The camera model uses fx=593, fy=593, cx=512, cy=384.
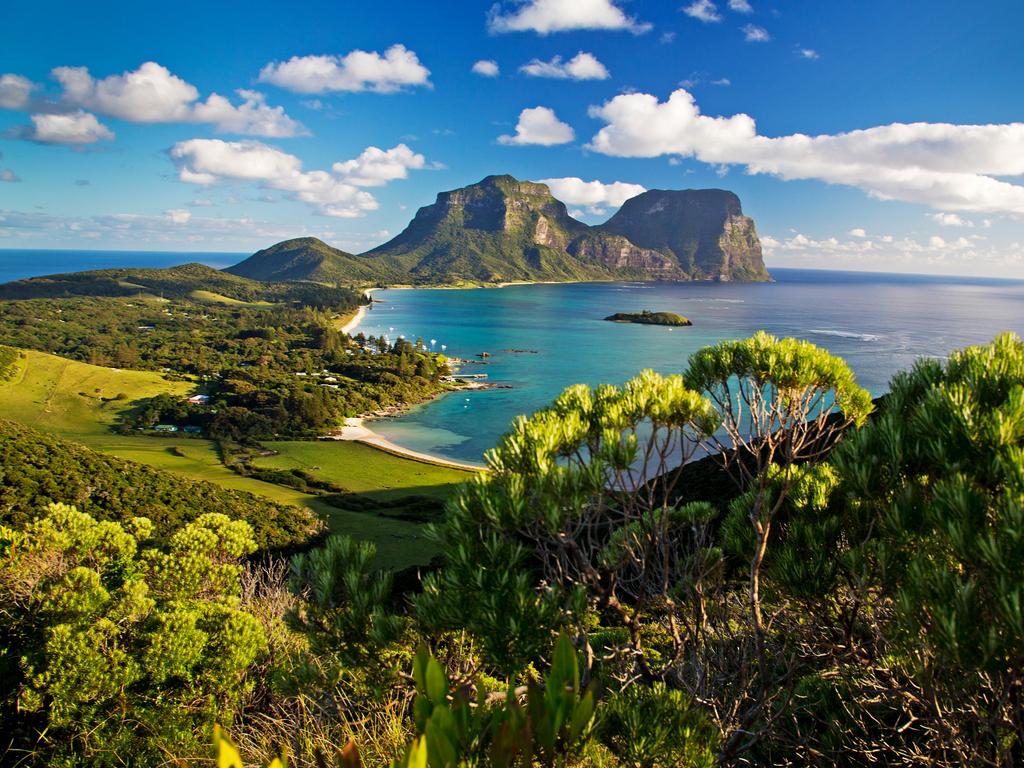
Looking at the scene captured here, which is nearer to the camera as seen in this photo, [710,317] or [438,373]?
[438,373]

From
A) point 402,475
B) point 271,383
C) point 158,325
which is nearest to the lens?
point 402,475

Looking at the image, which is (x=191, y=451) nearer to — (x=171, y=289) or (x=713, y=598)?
(x=713, y=598)

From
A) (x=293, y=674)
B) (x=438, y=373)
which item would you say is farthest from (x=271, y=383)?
(x=293, y=674)

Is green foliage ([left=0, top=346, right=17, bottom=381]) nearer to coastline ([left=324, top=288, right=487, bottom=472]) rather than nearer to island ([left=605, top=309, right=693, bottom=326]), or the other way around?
coastline ([left=324, top=288, right=487, bottom=472])

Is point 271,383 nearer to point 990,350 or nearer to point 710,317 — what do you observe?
point 990,350

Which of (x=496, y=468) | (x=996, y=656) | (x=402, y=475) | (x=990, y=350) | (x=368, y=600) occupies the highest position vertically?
(x=990, y=350)

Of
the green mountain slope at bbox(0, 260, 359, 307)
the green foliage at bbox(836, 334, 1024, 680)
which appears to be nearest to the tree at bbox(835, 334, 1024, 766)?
the green foliage at bbox(836, 334, 1024, 680)

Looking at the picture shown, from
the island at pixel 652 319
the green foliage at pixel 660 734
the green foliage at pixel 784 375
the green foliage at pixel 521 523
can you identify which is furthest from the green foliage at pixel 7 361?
the island at pixel 652 319
